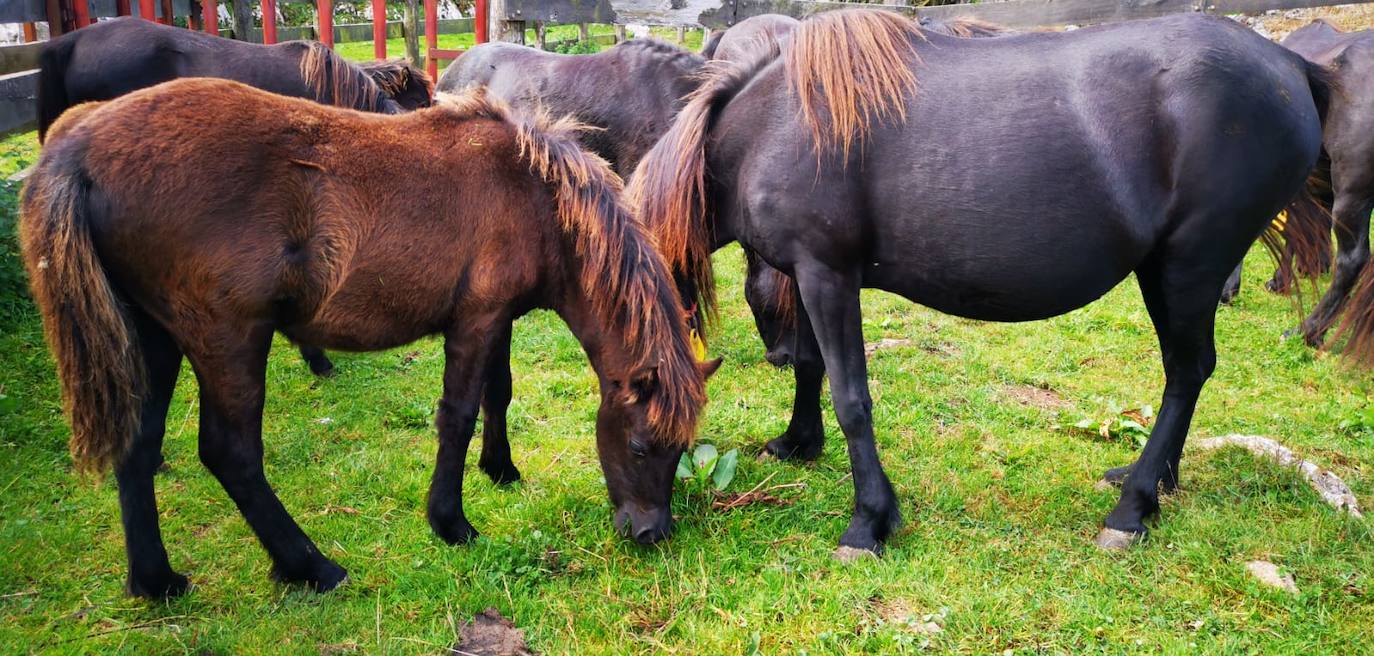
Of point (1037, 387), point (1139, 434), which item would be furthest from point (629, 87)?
point (1139, 434)

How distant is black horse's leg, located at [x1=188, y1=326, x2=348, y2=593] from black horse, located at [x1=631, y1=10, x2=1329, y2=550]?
1.89m

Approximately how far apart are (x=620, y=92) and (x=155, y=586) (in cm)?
439

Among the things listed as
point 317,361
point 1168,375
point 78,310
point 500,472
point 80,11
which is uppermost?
point 80,11

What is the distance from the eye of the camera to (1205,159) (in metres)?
3.28

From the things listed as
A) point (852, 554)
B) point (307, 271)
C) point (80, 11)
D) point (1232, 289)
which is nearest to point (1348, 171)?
point (1232, 289)

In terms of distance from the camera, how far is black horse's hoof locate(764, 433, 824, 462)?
4.57 metres

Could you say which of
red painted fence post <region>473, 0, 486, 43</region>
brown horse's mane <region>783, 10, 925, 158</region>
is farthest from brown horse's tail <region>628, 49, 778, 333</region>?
red painted fence post <region>473, 0, 486, 43</region>

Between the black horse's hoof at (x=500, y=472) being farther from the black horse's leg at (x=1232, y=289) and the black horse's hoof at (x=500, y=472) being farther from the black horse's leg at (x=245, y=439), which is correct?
the black horse's leg at (x=1232, y=289)

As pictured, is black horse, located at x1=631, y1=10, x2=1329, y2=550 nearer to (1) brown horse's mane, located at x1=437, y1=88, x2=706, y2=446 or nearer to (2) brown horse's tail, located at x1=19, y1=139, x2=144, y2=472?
(1) brown horse's mane, located at x1=437, y1=88, x2=706, y2=446

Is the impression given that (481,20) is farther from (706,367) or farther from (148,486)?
(148,486)

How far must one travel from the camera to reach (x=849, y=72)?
3600 mm

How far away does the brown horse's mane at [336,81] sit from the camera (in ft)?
20.9

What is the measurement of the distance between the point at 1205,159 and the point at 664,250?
7.18 feet

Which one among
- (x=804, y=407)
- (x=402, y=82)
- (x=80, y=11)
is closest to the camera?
(x=804, y=407)
